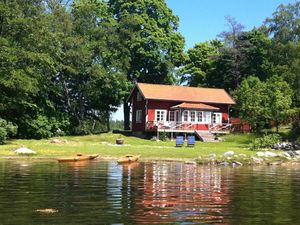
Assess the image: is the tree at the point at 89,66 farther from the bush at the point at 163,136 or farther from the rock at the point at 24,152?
the rock at the point at 24,152

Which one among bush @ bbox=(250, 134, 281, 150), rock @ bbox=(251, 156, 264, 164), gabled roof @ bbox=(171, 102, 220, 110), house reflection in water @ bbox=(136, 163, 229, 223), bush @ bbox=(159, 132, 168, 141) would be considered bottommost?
house reflection in water @ bbox=(136, 163, 229, 223)

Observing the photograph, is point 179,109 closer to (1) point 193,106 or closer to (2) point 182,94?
(1) point 193,106

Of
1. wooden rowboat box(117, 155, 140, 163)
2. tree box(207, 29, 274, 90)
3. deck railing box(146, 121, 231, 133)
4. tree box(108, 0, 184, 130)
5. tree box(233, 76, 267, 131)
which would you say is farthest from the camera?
tree box(207, 29, 274, 90)

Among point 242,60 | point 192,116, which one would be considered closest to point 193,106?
point 192,116

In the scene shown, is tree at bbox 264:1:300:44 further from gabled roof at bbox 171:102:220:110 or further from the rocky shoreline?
the rocky shoreline

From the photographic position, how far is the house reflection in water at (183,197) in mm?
11188

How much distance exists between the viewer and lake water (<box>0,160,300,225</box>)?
10898 millimetres

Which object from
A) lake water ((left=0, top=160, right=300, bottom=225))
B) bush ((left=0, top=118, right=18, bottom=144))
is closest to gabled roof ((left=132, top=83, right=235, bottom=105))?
bush ((left=0, top=118, right=18, bottom=144))

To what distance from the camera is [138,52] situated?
59656mm

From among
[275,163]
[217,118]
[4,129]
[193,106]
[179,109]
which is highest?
[193,106]

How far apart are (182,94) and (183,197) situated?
1644 inches

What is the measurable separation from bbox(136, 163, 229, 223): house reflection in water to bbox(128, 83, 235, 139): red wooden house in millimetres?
29936

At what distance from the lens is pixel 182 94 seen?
55.8 metres

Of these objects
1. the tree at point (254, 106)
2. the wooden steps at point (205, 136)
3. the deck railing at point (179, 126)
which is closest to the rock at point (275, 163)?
the wooden steps at point (205, 136)
